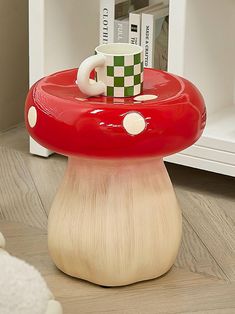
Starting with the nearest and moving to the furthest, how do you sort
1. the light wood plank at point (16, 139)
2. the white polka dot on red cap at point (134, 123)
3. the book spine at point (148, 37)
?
the white polka dot on red cap at point (134, 123)
the book spine at point (148, 37)
the light wood plank at point (16, 139)

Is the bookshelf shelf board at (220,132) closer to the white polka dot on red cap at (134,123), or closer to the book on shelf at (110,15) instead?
the book on shelf at (110,15)

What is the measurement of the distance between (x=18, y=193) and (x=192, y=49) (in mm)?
502

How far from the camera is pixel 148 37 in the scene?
1.86 m

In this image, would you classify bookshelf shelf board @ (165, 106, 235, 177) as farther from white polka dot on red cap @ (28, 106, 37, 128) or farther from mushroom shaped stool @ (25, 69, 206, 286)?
white polka dot on red cap @ (28, 106, 37, 128)

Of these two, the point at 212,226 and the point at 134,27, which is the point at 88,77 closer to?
the point at 212,226

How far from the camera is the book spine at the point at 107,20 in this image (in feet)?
6.23

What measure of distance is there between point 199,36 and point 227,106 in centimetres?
26

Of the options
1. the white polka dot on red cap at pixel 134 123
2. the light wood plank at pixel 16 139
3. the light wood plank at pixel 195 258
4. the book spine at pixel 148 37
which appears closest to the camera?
the white polka dot on red cap at pixel 134 123

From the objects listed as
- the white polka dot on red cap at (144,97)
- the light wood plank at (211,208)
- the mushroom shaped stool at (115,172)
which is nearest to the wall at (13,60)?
the light wood plank at (211,208)

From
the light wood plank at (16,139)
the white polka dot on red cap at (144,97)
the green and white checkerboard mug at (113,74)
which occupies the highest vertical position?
the green and white checkerboard mug at (113,74)

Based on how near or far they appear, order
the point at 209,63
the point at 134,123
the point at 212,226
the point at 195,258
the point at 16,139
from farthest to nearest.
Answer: the point at 16,139
the point at 209,63
the point at 212,226
the point at 195,258
the point at 134,123

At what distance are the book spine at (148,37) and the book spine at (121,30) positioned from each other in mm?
55

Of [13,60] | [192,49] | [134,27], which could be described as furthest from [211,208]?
[13,60]

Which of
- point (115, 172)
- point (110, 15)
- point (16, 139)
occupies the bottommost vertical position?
point (16, 139)
